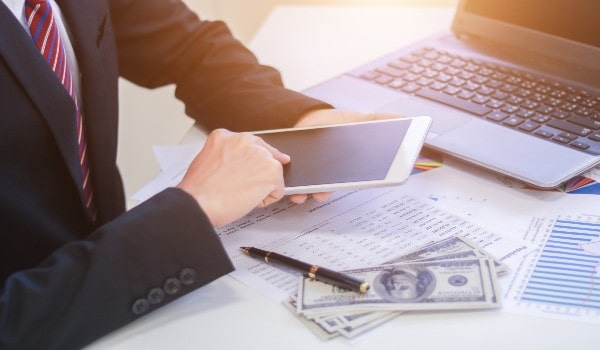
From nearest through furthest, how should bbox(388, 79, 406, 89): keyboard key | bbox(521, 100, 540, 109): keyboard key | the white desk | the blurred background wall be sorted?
the white desk
bbox(521, 100, 540, 109): keyboard key
bbox(388, 79, 406, 89): keyboard key
the blurred background wall

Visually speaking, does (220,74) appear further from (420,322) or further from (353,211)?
(420,322)

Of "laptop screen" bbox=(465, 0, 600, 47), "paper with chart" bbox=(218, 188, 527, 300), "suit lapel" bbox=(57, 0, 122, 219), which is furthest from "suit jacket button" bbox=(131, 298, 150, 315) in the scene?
"laptop screen" bbox=(465, 0, 600, 47)

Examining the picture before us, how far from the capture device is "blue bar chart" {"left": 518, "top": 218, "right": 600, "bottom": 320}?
0.73m

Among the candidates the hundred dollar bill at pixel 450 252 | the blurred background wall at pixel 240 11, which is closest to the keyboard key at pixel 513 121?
the hundred dollar bill at pixel 450 252

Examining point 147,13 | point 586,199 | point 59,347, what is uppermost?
point 147,13

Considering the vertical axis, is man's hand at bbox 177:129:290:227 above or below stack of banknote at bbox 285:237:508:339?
above

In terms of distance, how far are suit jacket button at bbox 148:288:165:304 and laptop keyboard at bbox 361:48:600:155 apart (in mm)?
542

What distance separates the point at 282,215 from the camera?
89cm

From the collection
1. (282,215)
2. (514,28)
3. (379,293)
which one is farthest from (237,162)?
(514,28)

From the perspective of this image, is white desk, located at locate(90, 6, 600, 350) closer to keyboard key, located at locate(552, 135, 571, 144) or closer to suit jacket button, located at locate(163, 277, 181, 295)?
suit jacket button, located at locate(163, 277, 181, 295)

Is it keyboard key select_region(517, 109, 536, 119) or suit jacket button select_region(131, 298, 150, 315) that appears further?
keyboard key select_region(517, 109, 536, 119)

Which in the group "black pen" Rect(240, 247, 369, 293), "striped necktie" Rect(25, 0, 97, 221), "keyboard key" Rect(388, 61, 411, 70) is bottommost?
"black pen" Rect(240, 247, 369, 293)

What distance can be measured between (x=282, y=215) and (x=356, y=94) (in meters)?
0.32

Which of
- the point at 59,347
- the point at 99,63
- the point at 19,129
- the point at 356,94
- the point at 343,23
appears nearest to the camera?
the point at 59,347
